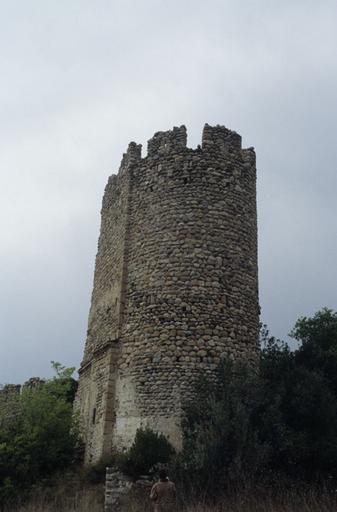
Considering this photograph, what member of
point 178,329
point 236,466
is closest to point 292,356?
point 178,329

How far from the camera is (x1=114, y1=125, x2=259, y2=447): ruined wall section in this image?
14.0m

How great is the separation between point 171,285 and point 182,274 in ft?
1.28

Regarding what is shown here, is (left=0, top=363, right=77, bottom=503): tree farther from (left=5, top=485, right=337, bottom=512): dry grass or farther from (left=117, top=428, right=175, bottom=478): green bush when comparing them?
(left=117, top=428, right=175, bottom=478): green bush

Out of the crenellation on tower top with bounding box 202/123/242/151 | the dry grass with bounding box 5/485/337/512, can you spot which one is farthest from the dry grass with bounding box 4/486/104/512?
the crenellation on tower top with bounding box 202/123/242/151

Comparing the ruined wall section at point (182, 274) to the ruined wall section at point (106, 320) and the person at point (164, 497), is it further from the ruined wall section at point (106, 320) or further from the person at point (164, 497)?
the person at point (164, 497)

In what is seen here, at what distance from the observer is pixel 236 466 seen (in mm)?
11500

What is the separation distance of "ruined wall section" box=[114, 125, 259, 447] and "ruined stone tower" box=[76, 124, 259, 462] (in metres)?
0.03

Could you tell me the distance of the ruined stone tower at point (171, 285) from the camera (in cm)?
1409

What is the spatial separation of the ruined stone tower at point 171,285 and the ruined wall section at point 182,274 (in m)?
0.03

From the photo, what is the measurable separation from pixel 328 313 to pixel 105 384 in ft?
31.9

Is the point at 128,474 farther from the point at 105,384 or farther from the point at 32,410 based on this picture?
the point at 32,410

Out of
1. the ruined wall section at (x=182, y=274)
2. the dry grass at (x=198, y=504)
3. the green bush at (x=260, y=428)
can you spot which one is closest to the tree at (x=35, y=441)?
the dry grass at (x=198, y=504)

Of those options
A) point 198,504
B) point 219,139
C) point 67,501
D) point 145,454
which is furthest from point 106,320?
point 198,504

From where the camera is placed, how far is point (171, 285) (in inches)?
581
